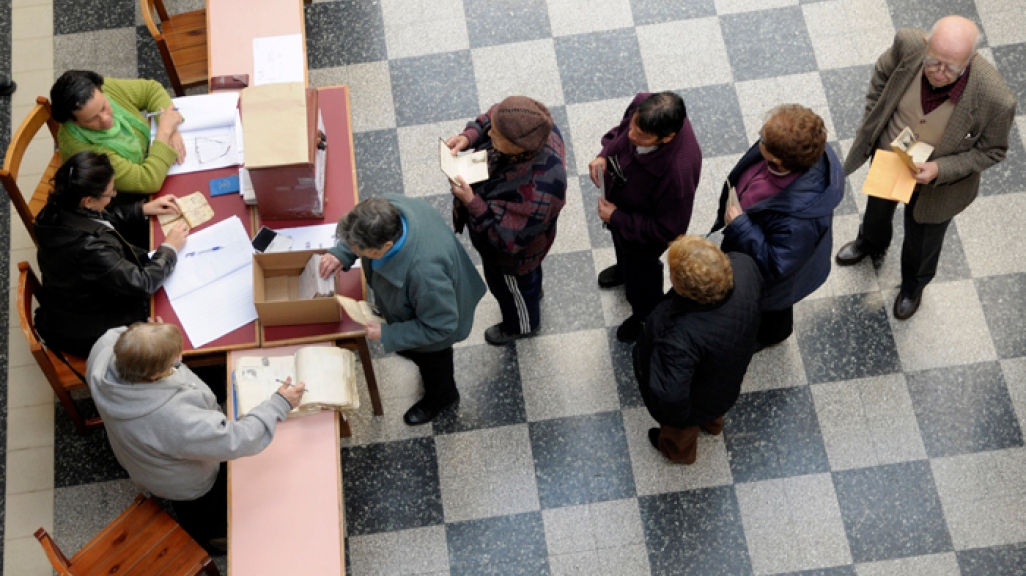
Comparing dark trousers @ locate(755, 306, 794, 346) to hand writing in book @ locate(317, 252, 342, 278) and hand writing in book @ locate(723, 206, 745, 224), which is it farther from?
hand writing in book @ locate(317, 252, 342, 278)

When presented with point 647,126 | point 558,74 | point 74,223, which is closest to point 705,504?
point 647,126

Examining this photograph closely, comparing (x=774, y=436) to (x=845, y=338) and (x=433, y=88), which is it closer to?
(x=845, y=338)

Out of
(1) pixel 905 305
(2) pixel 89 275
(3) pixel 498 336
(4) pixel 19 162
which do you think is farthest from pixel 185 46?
(1) pixel 905 305

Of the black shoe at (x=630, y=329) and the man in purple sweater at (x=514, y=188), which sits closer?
the man in purple sweater at (x=514, y=188)

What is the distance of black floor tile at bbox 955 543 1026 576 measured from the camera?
12.6 feet

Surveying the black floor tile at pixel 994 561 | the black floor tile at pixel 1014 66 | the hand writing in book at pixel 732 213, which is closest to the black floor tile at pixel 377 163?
the hand writing in book at pixel 732 213

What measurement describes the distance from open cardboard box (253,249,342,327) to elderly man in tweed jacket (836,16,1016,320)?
2279 mm

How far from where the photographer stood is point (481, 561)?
3910mm

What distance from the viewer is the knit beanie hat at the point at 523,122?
3.07m

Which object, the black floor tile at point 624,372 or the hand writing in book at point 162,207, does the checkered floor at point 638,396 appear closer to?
the black floor tile at point 624,372

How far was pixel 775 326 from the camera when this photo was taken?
4.04m

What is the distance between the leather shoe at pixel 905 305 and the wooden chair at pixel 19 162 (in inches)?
147

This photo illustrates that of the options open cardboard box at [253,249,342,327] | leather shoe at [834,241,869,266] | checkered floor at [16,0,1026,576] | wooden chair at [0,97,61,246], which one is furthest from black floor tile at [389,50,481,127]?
leather shoe at [834,241,869,266]

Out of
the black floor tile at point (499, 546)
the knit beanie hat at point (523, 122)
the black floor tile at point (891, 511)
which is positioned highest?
the knit beanie hat at point (523, 122)
